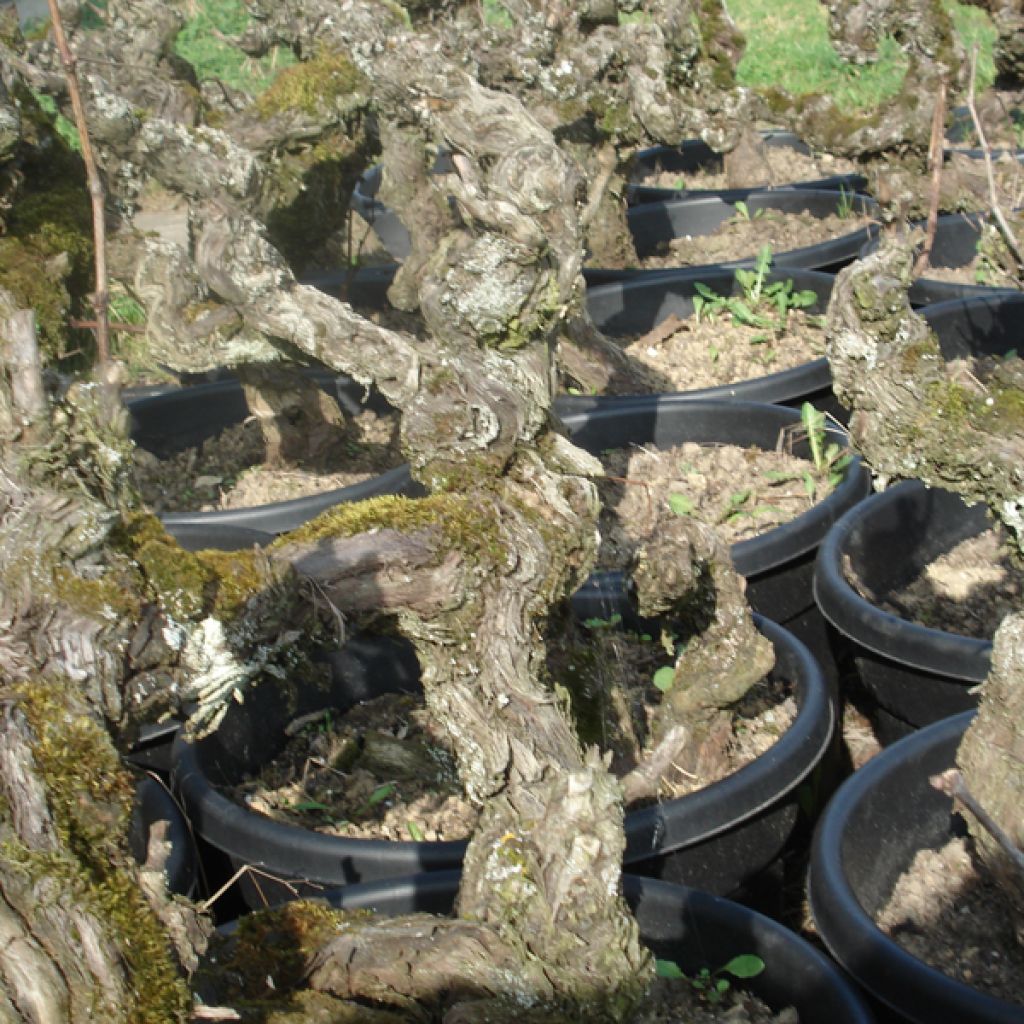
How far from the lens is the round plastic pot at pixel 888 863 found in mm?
2201

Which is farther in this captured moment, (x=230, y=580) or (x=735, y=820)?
(x=735, y=820)

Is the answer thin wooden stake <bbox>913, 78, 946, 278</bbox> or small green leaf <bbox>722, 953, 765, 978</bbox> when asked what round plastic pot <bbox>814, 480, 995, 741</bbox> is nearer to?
thin wooden stake <bbox>913, 78, 946, 278</bbox>

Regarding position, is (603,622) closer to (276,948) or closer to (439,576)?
(439,576)

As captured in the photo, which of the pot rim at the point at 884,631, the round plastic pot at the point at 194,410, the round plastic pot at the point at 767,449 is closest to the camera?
the pot rim at the point at 884,631

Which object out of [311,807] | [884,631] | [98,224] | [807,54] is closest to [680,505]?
[884,631]

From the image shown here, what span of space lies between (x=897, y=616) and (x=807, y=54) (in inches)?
362

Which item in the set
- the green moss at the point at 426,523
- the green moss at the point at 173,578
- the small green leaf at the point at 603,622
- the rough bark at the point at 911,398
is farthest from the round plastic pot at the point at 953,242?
the green moss at the point at 173,578

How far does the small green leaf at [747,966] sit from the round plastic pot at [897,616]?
101cm

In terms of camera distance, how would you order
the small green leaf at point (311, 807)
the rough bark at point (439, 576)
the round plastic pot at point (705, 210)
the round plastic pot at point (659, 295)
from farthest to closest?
the round plastic pot at point (705, 210), the round plastic pot at point (659, 295), the small green leaf at point (311, 807), the rough bark at point (439, 576)

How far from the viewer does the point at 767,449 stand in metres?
4.41

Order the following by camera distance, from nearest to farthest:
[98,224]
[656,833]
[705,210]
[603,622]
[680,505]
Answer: [98,224] → [656,833] → [603,622] → [680,505] → [705,210]

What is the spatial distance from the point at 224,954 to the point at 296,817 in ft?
3.50

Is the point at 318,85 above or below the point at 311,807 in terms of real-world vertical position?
above

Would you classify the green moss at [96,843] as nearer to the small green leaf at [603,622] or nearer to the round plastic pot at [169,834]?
the round plastic pot at [169,834]
